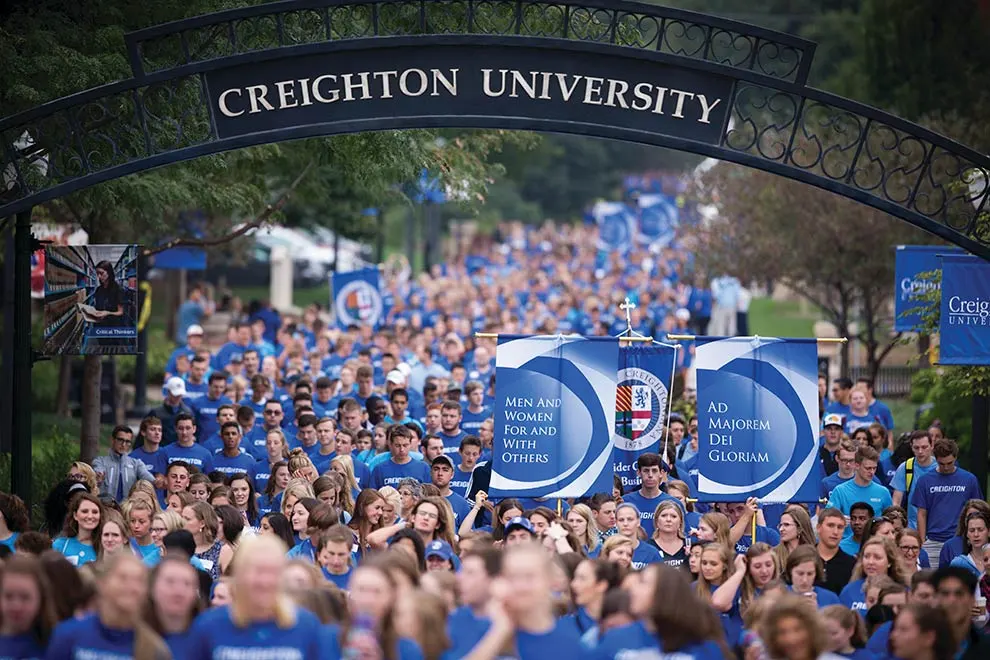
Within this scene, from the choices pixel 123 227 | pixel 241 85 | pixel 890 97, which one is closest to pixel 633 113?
pixel 241 85

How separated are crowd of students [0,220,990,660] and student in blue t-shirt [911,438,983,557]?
2cm

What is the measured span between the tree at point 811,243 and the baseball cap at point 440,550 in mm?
14901

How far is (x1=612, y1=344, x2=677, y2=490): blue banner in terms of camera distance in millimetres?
15000

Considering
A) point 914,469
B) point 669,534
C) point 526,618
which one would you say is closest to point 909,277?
point 914,469

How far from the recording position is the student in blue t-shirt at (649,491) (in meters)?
13.3

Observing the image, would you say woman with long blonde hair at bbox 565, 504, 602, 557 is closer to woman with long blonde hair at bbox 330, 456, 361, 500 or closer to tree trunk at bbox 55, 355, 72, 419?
woman with long blonde hair at bbox 330, 456, 361, 500

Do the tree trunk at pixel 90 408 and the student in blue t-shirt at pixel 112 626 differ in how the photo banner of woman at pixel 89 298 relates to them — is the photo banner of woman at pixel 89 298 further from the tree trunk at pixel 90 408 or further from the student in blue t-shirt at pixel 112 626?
the student in blue t-shirt at pixel 112 626

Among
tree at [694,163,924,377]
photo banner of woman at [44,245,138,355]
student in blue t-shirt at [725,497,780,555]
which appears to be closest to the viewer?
student in blue t-shirt at [725,497,780,555]

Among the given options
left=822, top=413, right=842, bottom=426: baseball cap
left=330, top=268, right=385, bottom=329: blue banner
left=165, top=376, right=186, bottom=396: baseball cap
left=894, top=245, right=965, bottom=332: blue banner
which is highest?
left=330, top=268, right=385, bottom=329: blue banner

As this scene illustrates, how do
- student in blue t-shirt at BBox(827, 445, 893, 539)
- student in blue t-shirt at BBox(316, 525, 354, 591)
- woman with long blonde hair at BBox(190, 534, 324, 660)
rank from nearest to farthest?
woman with long blonde hair at BBox(190, 534, 324, 660), student in blue t-shirt at BBox(316, 525, 354, 591), student in blue t-shirt at BBox(827, 445, 893, 539)

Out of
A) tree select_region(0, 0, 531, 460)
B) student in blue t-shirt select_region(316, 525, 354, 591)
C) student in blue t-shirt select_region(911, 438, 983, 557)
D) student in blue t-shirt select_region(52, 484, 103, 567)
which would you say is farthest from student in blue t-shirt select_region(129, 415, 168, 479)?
student in blue t-shirt select_region(911, 438, 983, 557)

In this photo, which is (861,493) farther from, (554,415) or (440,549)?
(440,549)

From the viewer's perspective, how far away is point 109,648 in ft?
24.3

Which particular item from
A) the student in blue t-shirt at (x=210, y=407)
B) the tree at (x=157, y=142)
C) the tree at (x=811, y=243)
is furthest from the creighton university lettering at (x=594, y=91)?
the tree at (x=811, y=243)
